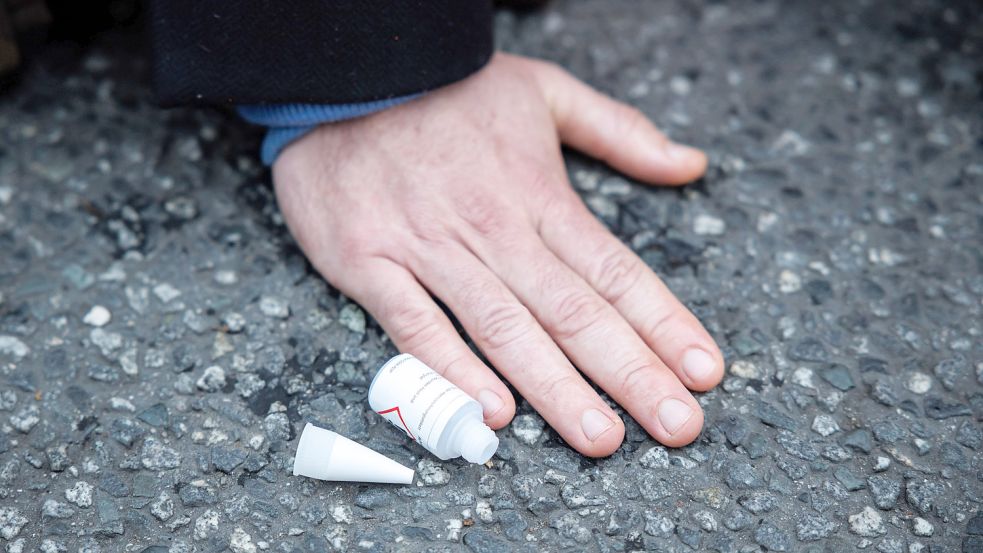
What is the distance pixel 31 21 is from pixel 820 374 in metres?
1.87

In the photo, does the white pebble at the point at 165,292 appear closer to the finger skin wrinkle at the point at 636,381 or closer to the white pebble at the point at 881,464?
the finger skin wrinkle at the point at 636,381

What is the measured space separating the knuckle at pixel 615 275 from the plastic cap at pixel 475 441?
349 millimetres

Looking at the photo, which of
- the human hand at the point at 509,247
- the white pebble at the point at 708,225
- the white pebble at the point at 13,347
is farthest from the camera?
the white pebble at the point at 708,225

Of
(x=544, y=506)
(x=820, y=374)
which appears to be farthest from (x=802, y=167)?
(x=544, y=506)

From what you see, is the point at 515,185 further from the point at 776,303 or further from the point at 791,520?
the point at 791,520

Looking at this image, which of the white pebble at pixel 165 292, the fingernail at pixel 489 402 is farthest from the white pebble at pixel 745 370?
the white pebble at pixel 165 292

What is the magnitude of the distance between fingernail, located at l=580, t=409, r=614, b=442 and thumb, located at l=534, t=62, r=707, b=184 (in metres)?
0.61

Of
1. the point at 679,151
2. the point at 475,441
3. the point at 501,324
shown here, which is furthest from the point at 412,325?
the point at 679,151

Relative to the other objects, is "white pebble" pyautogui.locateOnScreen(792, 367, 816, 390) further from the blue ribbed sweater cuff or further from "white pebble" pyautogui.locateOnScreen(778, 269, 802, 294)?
the blue ribbed sweater cuff

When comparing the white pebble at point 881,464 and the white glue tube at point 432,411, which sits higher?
the white glue tube at point 432,411

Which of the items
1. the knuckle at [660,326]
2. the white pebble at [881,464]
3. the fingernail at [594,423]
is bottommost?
the white pebble at [881,464]

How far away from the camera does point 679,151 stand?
68.8 inches

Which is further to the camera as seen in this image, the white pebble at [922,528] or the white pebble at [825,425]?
the white pebble at [825,425]

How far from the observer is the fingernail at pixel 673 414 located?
1345 millimetres
